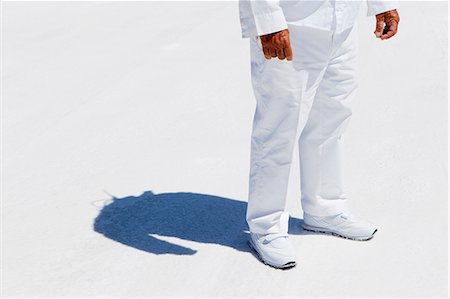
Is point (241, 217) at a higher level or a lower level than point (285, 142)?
lower

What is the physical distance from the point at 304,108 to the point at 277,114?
106mm

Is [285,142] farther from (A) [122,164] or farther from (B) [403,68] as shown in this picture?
(B) [403,68]

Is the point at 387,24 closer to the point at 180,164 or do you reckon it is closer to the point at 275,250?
the point at 275,250

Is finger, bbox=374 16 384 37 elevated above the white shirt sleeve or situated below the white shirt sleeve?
below

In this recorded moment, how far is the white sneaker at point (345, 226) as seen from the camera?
13.7 feet

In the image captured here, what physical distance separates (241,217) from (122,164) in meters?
0.88

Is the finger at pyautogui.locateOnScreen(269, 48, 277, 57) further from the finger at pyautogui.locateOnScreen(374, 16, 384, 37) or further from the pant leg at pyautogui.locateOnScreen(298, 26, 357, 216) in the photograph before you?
the finger at pyautogui.locateOnScreen(374, 16, 384, 37)

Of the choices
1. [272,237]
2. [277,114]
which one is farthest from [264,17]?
[272,237]

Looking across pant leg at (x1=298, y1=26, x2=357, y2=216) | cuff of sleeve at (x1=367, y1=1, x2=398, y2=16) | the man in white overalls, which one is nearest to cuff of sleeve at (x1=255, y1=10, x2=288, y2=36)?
the man in white overalls

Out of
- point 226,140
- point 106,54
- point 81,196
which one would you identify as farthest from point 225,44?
point 81,196

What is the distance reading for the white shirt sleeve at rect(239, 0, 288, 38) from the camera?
3.53 metres

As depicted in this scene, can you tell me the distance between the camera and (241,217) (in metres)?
4.43

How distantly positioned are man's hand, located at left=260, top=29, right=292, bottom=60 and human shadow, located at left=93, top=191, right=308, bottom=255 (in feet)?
3.05

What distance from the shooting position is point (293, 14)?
3615 millimetres
